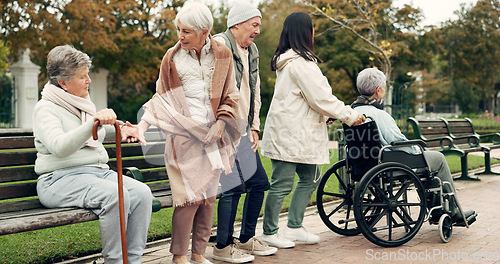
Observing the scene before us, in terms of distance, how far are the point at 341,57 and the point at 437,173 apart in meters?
28.6

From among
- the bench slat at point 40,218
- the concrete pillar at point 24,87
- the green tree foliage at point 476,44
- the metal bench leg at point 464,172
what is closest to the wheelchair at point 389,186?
the bench slat at point 40,218

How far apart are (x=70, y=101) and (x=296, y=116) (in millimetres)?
1754

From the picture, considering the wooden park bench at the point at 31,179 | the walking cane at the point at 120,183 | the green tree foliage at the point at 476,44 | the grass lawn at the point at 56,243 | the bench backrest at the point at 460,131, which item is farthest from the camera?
the green tree foliage at the point at 476,44

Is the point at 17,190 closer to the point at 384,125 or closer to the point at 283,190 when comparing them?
the point at 283,190

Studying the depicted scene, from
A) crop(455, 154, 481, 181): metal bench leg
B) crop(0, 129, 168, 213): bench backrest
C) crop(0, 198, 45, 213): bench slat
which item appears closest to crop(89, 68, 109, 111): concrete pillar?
crop(455, 154, 481, 181): metal bench leg

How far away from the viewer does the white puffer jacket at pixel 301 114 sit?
446 cm

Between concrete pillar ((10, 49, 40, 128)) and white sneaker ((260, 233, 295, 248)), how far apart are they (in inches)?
708

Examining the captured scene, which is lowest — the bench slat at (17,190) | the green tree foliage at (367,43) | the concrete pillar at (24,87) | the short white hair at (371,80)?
the bench slat at (17,190)

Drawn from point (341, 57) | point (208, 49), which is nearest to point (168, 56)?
point (208, 49)

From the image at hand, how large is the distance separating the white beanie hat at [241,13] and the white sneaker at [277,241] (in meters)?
1.64

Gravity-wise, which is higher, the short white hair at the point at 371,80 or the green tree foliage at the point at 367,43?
the green tree foliage at the point at 367,43

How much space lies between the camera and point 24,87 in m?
21.3

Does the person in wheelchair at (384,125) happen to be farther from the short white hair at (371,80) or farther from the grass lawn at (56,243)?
the grass lawn at (56,243)

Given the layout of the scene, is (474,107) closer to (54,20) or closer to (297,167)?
(54,20)
